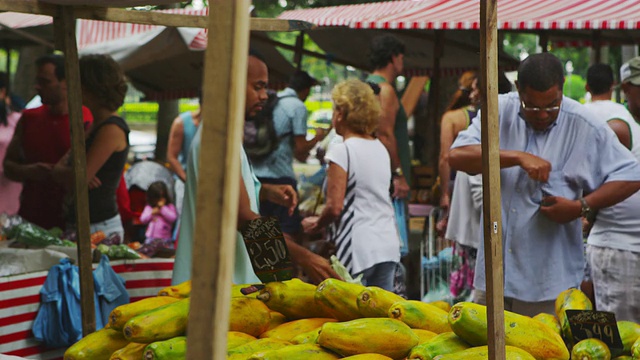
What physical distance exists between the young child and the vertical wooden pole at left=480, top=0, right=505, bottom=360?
22.8ft

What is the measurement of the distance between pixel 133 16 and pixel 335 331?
1.73 meters

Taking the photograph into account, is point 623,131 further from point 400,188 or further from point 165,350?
point 165,350

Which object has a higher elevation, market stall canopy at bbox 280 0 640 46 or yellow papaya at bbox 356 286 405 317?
market stall canopy at bbox 280 0 640 46

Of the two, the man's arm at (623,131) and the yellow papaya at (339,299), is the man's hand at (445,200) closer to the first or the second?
the man's arm at (623,131)

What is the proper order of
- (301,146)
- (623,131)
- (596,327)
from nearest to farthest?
(596,327)
(623,131)
(301,146)

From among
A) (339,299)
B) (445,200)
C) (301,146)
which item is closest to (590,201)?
(339,299)

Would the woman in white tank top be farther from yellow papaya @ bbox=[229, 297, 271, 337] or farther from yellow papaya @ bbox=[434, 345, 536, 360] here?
yellow papaya @ bbox=[434, 345, 536, 360]

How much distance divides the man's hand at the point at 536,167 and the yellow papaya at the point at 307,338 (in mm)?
1617

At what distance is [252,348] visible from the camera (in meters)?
2.29

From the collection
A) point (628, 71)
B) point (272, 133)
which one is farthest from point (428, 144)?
point (628, 71)

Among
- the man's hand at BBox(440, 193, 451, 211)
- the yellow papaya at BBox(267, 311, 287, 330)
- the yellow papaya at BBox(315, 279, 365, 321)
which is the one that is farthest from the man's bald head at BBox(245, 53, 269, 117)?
the man's hand at BBox(440, 193, 451, 211)

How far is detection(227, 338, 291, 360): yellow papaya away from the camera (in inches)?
88.4

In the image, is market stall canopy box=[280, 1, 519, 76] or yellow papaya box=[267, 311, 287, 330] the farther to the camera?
market stall canopy box=[280, 1, 519, 76]

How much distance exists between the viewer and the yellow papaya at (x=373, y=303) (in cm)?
249
